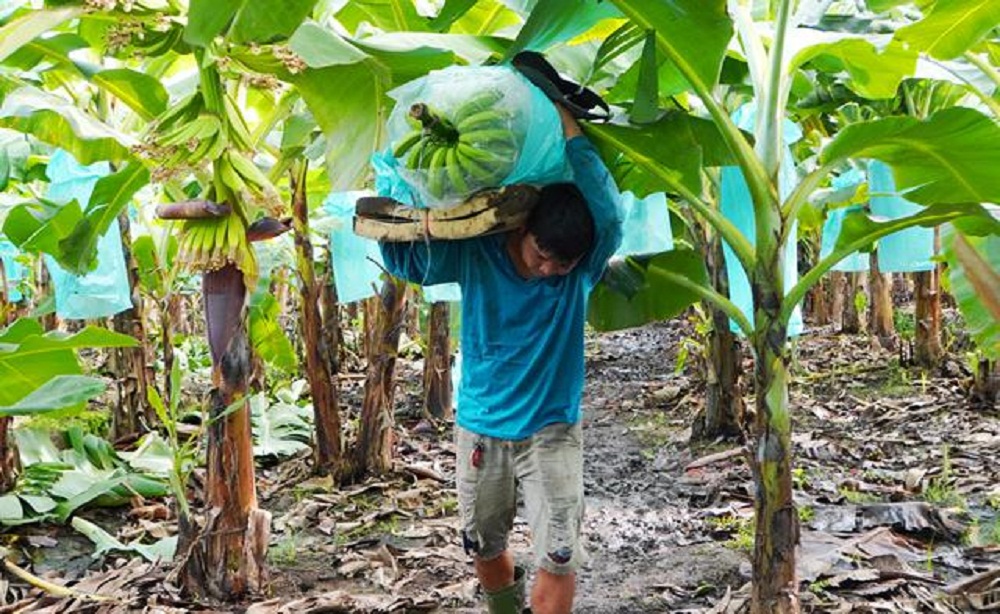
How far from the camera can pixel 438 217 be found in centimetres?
234

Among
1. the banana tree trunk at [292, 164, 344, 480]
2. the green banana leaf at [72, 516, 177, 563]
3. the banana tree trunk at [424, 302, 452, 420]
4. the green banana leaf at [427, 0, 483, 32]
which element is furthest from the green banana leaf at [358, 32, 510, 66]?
the banana tree trunk at [424, 302, 452, 420]

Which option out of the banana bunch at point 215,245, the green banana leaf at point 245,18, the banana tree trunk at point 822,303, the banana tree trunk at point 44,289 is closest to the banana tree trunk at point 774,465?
the green banana leaf at point 245,18

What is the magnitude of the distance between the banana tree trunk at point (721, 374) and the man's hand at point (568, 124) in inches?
119

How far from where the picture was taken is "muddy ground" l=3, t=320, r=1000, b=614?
3.10 m

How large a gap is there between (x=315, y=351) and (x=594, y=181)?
249 centimetres

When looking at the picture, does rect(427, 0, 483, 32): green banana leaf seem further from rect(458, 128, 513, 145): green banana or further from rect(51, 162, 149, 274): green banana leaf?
rect(51, 162, 149, 274): green banana leaf

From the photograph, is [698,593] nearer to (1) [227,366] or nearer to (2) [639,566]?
(2) [639,566]

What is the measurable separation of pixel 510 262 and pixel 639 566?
1514 millimetres

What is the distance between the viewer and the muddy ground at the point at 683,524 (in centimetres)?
310

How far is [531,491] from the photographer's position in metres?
2.60

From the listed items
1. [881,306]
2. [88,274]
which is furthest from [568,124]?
[881,306]

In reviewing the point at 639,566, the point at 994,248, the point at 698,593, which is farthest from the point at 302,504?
the point at 994,248

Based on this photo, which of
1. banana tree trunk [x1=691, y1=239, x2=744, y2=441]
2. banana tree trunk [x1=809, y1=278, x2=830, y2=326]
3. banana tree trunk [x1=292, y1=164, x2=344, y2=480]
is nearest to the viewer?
banana tree trunk [x1=292, y1=164, x2=344, y2=480]

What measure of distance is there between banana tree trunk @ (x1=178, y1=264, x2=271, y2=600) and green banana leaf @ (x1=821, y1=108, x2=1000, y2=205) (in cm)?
187
